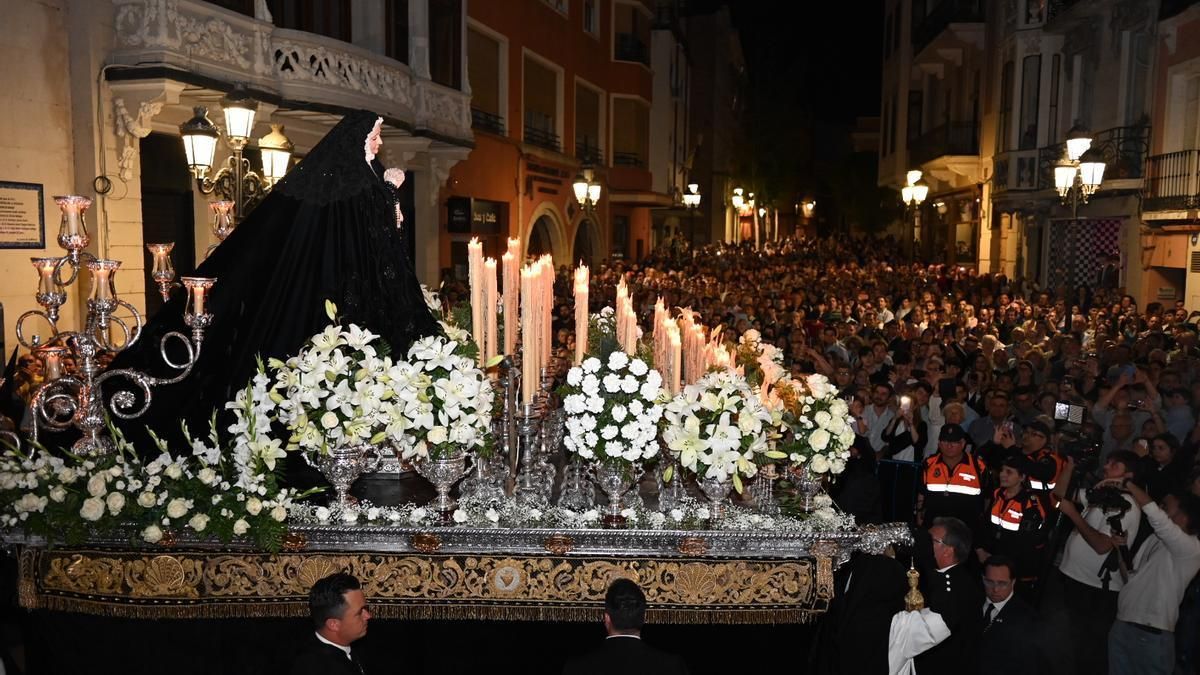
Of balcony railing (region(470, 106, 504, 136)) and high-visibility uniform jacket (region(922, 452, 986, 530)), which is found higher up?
balcony railing (region(470, 106, 504, 136))

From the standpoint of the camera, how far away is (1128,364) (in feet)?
37.8

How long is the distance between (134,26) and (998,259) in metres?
25.2

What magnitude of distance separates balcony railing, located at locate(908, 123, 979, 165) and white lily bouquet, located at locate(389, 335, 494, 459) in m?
27.6

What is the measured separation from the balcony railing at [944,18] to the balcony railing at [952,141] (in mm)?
2904

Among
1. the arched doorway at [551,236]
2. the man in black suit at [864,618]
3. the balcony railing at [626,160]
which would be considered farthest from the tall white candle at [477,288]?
the balcony railing at [626,160]

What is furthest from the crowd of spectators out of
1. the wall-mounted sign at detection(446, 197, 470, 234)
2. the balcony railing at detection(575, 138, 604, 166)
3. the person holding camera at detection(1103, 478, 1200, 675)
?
the balcony railing at detection(575, 138, 604, 166)

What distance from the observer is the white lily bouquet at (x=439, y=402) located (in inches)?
191

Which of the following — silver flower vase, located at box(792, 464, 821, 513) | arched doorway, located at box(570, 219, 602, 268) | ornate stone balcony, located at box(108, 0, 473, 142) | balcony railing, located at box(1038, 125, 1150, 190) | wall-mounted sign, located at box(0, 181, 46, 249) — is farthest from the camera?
arched doorway, located at box(570, 219, 602, 268)

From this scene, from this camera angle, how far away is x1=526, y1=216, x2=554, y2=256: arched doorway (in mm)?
28550

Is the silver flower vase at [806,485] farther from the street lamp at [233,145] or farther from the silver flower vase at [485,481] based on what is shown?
the street lamp at [233,145]

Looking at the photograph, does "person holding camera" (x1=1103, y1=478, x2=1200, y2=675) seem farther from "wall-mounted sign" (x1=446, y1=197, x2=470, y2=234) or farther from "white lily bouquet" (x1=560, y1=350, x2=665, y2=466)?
"wall-mounted sign" (x1=446, y1=197, x2=470, y2=234)

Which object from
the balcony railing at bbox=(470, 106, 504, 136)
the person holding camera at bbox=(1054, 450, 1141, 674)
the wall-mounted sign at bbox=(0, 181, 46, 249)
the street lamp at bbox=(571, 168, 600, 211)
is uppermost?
the balcony railing at bbox=(470, 106, 504, 136)

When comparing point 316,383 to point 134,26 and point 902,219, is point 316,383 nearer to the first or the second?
point 134,26

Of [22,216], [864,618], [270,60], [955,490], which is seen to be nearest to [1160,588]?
[955,490]
